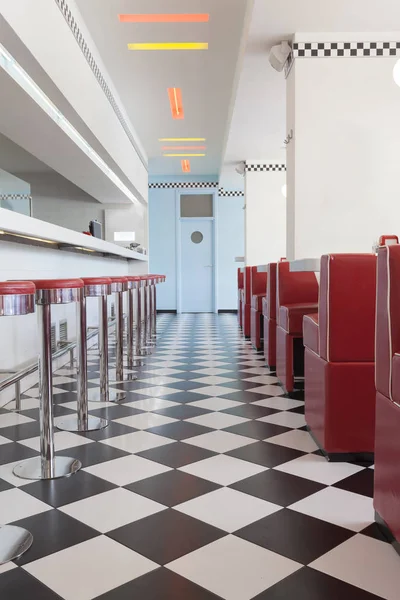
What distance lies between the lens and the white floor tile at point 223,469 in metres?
2.17

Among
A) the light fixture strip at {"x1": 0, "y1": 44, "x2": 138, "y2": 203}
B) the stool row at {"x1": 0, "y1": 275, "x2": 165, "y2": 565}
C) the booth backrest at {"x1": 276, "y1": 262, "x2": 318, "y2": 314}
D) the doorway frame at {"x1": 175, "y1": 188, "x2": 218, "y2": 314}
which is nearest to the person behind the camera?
the stool row at {"x1": 0, "y1": 275, "x2": 165, "y2": 565}

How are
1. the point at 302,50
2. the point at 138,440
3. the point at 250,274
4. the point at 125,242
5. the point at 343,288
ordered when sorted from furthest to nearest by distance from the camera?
the point at 125,242 < the point at 250,274 < the point at 302,50 < the point at 138,440 < the point at 343,288

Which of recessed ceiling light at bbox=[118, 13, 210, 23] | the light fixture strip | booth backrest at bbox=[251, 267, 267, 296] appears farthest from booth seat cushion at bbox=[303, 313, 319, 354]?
recessed ceiling light at bbox=[118, 13, 210, 23]

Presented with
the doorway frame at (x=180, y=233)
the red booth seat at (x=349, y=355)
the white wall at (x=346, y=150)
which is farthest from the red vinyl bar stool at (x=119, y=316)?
the doorway frame at (x=180, y=233)

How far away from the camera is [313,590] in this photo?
1372 millimetres

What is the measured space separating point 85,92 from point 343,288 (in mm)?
3997

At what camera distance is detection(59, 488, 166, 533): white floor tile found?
1776 millimetres

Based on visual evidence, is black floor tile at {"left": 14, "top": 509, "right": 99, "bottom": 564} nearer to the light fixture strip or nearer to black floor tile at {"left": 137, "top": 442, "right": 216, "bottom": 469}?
black floor tile at {"left": 137, "top": 442, "right": 216, "bottom": 469}

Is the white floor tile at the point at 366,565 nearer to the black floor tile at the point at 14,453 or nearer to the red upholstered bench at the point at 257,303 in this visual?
the black floor tile at the point at 14,453

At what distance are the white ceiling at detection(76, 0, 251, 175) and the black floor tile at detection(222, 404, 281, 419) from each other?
12.1ft

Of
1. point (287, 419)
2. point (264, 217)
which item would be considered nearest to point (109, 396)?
point (287, 419)

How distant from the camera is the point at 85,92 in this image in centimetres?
532

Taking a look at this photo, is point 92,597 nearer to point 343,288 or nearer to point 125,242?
point 343,288

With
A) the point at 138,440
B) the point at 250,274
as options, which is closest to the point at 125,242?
the point at 250,274
